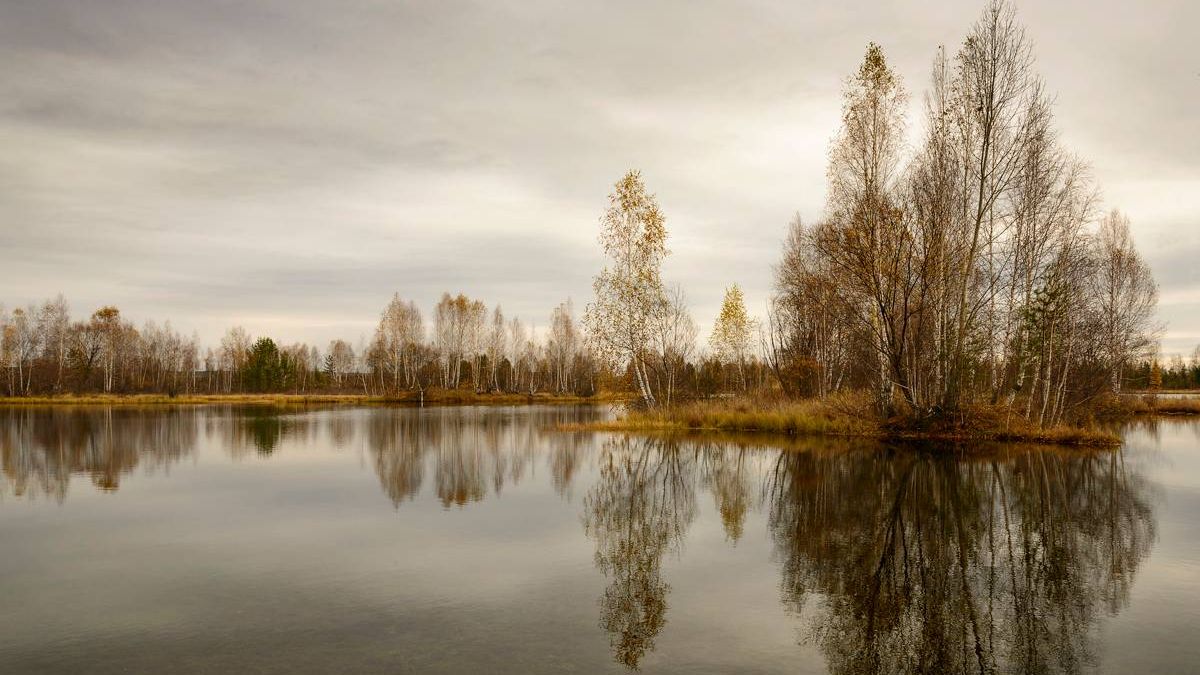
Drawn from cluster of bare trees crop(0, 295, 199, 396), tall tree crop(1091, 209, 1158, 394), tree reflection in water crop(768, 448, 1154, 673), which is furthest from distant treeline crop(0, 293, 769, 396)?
tree reflection in water crop(768, 448, 1154, 673)

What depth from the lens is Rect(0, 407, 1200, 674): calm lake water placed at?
19.0 feet

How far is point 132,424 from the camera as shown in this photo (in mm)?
34156

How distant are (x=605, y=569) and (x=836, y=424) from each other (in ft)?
62.5

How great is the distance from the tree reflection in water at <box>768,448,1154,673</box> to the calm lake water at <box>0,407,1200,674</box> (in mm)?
36

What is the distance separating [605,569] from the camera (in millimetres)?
8414

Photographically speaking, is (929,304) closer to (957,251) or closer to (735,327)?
(957,251)

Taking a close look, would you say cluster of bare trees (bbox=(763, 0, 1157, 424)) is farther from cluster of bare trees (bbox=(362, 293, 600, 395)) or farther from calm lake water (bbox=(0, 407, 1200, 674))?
cluster of bare trees (bbox=(362, 293, 600, 395))

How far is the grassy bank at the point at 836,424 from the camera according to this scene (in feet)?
74.6

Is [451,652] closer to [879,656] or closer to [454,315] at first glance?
[879,656]

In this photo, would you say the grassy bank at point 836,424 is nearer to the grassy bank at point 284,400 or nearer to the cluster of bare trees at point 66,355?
the grassy bank at point 284,400

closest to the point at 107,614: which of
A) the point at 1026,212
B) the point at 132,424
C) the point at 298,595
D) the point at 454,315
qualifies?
the point at 298,595

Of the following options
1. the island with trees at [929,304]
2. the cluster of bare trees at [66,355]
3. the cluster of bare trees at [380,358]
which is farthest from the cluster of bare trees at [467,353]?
the island with trees at [929,304]

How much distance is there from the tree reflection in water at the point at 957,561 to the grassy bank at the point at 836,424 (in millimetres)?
6968

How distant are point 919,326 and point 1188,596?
16.6m
